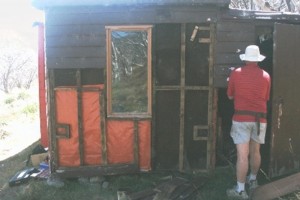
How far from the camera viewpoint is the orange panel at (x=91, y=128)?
24.6 feet

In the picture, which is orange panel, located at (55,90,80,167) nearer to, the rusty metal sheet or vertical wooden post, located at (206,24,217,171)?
vertical wooden post, located at (206,24,217,171)

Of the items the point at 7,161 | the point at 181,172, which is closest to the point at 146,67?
the point at 181,172

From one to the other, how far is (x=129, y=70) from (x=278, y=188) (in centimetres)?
318

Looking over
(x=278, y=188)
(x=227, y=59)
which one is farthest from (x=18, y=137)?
(x=278, y=188)

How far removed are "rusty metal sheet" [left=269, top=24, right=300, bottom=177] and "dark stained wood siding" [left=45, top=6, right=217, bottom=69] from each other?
4.16 feet

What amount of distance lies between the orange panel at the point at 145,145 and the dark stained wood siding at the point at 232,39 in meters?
1.75

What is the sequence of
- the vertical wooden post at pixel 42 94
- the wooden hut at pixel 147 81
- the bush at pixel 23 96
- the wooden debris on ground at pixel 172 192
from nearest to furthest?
the wooden debris on ground at pixel 172 192, the wooden hut at pixel 147 81, the vertical wooden post at pixel 42 94, the bush at pixel 23 96

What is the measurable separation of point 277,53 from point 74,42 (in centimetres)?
348

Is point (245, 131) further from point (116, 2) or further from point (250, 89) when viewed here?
point (116, 2)

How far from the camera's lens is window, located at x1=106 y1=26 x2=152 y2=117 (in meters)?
7.35

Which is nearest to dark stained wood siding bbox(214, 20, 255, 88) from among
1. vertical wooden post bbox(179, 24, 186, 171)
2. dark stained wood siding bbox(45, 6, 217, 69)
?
dark stained wood siding bbox(45, 6, 217, 69)

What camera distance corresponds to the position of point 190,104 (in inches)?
296

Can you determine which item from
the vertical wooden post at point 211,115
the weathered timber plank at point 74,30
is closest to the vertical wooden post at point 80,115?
the weathered timber plank at point 74,30

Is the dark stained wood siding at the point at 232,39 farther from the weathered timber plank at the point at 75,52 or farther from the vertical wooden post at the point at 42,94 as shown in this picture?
the vertical wooden post at the point at 42,94
